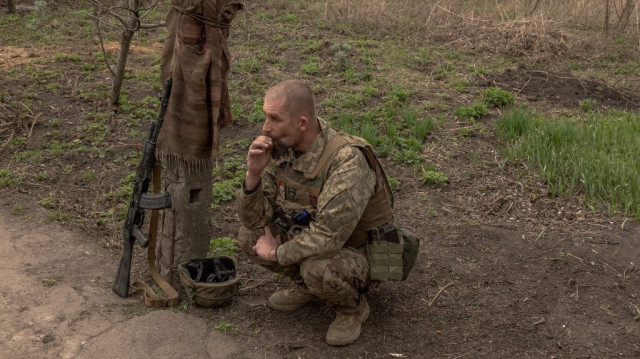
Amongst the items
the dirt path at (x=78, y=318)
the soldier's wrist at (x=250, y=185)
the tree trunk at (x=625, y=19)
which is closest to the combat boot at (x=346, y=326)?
the dirt path at (x=78, y=318)

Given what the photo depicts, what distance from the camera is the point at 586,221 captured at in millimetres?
5801

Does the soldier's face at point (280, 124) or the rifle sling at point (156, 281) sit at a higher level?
the soldier's face at point (280, 124)

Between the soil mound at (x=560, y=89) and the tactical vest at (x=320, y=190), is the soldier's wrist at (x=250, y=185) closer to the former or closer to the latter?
the tactical vest at (x=320, y=190)

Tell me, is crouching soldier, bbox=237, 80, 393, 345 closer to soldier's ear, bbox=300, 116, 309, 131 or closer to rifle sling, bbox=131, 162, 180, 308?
soldier's ear, bbox=300, 116, 309, 131

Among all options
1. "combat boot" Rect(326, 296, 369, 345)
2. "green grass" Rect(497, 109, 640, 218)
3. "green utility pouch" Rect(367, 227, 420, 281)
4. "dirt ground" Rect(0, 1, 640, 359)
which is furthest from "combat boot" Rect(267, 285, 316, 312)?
"green grass" Rect(497, 109, 640, 218)

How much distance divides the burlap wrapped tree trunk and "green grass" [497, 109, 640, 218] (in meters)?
2.82

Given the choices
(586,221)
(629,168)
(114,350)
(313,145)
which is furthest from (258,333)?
(629,168)

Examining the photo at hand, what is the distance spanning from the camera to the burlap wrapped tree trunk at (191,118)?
14.5 ft

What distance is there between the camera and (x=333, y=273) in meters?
4.25

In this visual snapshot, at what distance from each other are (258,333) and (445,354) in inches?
41.4

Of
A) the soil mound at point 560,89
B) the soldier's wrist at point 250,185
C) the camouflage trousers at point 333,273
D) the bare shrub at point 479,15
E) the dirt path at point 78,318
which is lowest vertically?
the dirt path at point 78,318

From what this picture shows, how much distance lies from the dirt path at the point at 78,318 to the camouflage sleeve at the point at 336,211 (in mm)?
699

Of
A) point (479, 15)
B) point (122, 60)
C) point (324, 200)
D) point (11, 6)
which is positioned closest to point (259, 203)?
point (324, 200)

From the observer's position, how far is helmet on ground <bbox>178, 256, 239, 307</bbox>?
4.65 metres
